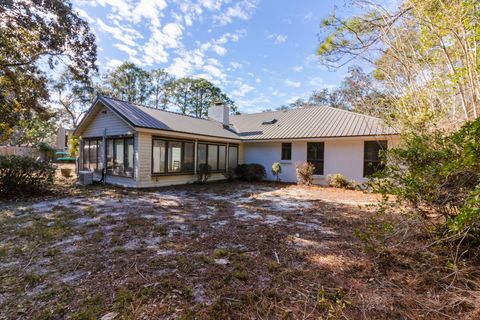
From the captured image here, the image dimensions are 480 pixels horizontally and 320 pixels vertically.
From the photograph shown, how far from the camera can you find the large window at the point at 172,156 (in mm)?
10305

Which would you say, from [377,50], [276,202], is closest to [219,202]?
[276,202]

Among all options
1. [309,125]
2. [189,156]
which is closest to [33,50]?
[189,156]

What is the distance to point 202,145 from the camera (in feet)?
40.3

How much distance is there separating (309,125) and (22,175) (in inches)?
500

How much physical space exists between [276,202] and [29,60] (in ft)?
39.9

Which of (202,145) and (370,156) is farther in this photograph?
(202,145)

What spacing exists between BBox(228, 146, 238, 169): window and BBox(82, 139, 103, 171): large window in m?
6.81

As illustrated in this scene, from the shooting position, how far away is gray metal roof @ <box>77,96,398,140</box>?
33.6 feet

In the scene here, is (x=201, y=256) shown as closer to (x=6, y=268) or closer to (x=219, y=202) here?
(x=6, y=268)

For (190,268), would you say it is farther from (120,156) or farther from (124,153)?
(120,156)

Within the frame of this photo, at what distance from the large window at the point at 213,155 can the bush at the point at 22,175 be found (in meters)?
6.30

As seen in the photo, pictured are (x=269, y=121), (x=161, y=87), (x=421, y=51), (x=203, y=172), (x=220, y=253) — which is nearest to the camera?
(x=220, y=253)

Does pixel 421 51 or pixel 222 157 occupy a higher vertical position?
pixel 421 51

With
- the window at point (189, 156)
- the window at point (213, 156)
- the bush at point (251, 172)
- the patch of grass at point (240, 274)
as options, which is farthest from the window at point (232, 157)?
the patch of grass at point (240, 274)
